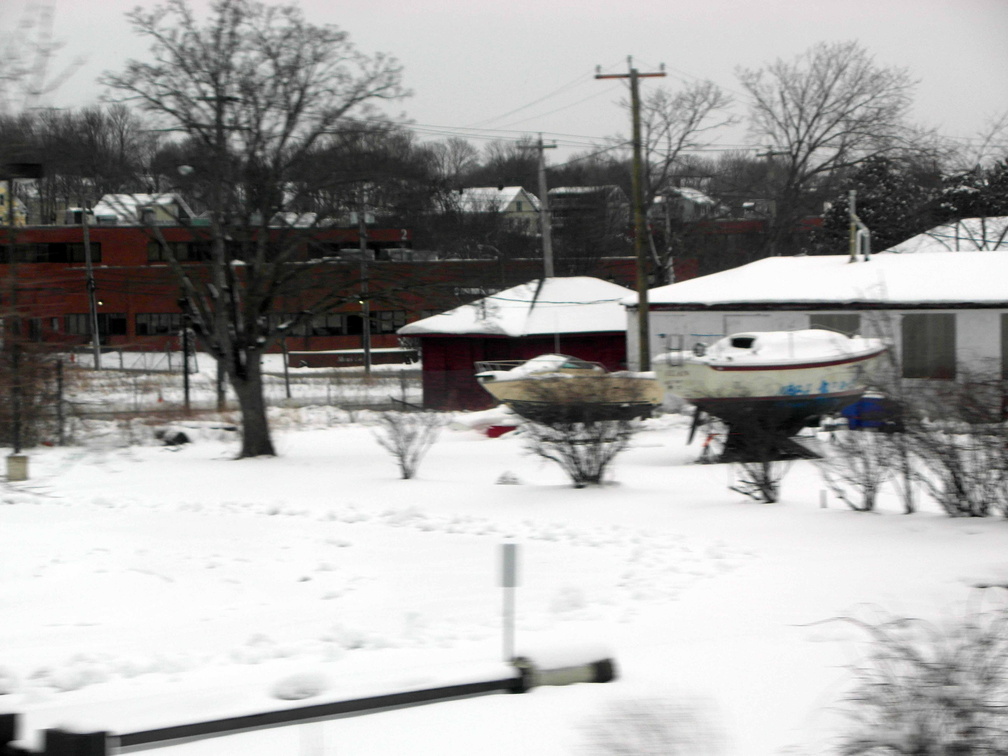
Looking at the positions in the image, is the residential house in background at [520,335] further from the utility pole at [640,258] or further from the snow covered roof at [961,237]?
the snow covered roof at [961,237]

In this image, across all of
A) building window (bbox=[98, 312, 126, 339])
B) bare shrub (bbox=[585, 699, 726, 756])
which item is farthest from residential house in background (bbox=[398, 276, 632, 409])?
building window (bbox=[98, 312, 126, 339])

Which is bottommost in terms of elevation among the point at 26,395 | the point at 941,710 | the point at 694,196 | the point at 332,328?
the point at 941,710

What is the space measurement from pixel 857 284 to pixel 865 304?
231cm

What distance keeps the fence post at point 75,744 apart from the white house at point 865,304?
24.5 meters

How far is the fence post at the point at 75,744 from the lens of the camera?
164 inches

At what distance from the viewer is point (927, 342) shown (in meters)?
28.4

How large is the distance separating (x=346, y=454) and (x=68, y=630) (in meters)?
13.2

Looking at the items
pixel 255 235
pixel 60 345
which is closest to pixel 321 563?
pixel 60 345

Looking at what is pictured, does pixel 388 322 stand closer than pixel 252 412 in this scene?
No

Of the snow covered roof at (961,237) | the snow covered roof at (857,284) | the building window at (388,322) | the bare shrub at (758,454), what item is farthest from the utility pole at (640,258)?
the building window at (388,322)

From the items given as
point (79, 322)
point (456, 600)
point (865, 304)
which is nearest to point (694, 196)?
point (79, 322)

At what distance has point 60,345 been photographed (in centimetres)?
1850

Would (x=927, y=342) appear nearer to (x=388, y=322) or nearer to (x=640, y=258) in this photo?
(x=640, y=258)

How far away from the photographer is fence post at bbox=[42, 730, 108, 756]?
418cm
